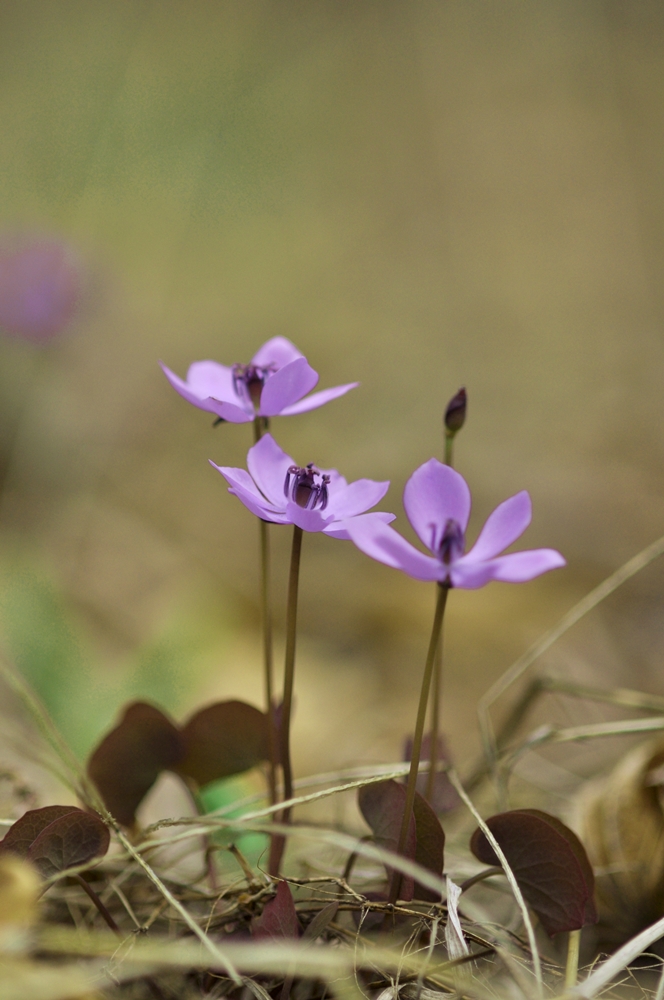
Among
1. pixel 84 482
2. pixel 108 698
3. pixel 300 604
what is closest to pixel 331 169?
pixel 84 482

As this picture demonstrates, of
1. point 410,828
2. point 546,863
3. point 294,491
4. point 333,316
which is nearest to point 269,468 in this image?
point 294,491

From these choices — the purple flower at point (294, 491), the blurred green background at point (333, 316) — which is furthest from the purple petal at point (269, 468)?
the blurred green background at point (333, 316)

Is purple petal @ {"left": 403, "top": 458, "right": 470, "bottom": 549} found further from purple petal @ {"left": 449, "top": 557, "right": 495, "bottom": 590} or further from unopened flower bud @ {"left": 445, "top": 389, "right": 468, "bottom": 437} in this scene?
unopened flower bud @ {"left": 445, "top": 389, "right": 468, "bottom": 437}

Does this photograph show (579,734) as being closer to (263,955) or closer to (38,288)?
(263,955)

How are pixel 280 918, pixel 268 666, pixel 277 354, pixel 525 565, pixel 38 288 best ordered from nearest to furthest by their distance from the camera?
pixel 525 565, pixel 280 918, pixel 268 666, pixel 277 354, pixel 38 288

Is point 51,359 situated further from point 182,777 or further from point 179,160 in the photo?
point 182,777

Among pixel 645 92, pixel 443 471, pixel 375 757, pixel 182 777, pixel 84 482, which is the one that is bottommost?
pixel 375 757
